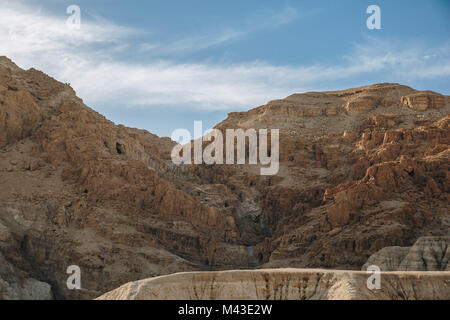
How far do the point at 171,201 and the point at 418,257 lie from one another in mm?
31197

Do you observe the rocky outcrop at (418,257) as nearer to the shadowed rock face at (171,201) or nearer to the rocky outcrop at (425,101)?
the shadowed rock face at (171,201)

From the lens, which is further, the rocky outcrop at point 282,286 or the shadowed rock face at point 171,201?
the shadowed rock face at point 171,201

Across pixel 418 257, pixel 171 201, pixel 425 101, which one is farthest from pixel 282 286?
pixel 425 101

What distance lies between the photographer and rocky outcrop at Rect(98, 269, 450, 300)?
152 feet

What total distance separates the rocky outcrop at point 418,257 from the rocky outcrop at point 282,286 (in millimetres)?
15825

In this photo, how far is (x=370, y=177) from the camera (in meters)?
84.4

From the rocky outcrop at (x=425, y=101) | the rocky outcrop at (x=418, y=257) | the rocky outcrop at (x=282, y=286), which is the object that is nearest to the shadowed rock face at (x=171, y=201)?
the rocky outcrop at (x=418, y=257)

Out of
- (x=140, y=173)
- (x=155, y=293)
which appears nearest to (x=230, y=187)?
(x=140, y=173)

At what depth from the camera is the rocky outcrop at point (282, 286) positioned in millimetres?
46281

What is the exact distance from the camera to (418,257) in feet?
212

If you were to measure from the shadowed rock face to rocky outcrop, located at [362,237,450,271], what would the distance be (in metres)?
5.35

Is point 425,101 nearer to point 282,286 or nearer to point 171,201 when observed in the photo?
point 171,201

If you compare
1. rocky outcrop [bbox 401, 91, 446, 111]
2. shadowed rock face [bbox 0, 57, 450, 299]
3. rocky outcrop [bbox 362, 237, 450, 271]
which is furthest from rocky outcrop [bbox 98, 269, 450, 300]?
rocky outcrop [bbox 401, 91, 446, 111]
